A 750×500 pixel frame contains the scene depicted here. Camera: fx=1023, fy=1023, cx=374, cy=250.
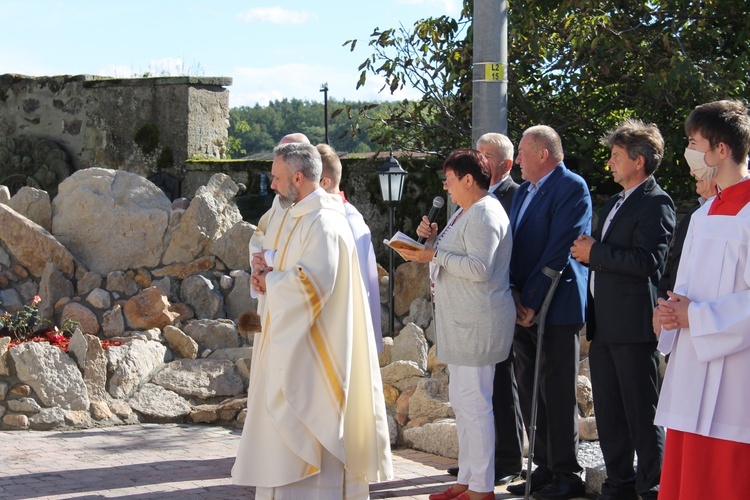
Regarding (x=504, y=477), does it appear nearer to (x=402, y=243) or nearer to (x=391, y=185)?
(x=402, y=243)

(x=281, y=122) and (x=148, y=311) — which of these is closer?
(x=148, y=311)

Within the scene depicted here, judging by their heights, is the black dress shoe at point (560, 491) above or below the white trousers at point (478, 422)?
below

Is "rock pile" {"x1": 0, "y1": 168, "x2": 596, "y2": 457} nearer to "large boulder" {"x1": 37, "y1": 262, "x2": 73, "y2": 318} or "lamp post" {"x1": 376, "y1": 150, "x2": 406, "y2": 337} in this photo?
"large boulder" {"x1": 37, "y1": 262, "x2": 73, "y2": 318}

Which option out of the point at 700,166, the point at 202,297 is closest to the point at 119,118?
the point at 202,297

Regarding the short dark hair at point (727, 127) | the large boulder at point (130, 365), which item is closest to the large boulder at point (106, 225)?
the large boulder at point (130, 365)

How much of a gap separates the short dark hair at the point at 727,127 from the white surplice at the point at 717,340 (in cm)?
24

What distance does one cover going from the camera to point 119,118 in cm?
1295

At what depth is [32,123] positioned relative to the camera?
44.4 ft

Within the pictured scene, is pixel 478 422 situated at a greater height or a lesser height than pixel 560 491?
greater

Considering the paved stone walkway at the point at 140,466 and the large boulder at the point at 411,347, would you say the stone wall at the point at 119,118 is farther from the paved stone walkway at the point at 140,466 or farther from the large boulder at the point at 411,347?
the paved stone walkway at the point at 140,466

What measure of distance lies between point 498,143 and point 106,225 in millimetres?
4674

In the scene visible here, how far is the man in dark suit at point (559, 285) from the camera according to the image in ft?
18.1

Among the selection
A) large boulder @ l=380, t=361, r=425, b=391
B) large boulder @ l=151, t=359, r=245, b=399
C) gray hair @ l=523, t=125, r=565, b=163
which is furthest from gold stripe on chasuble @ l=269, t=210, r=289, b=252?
large boulder @ l=151, t=359, r=245, b=399

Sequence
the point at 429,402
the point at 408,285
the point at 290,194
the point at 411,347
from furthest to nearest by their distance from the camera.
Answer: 1. the point at 408,285
2. the point at 411,347
3. the point at 429,402
4. the point at 290,194
